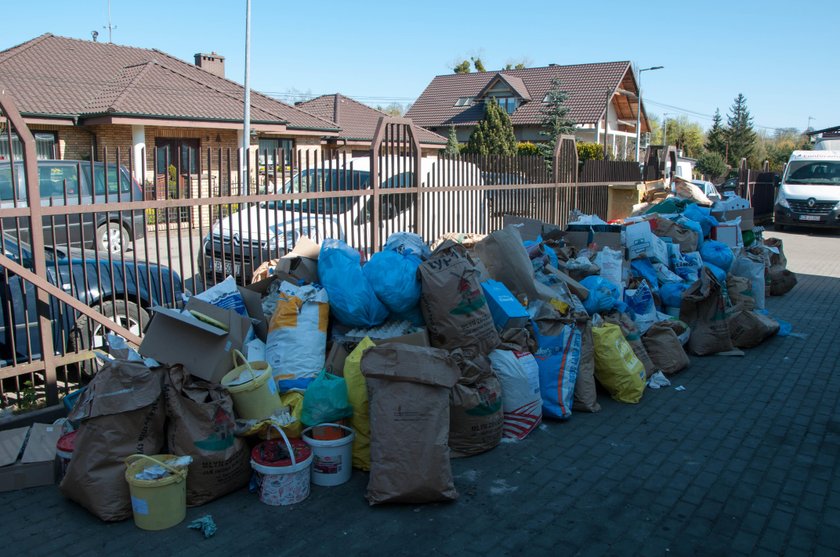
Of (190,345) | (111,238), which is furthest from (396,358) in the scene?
(111,238)

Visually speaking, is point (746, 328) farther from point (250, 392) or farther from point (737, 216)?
point (250, 392)

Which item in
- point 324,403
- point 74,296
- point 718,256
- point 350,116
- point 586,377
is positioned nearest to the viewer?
point 324,403

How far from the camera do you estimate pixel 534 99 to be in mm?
42281

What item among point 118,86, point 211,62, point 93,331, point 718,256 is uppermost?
point 211,62

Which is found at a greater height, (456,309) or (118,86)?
(118,86)

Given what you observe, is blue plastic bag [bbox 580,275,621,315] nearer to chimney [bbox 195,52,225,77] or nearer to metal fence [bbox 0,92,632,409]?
metal fence [bbox 0,92,632,409]

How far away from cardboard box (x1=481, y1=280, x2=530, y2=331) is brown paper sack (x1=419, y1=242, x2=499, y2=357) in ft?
1.10

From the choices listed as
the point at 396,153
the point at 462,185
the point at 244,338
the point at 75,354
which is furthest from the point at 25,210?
the point at 462,185

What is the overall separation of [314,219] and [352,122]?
87.2ft

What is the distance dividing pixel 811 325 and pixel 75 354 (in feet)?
26.8

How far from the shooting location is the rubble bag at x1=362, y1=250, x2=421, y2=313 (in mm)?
4859

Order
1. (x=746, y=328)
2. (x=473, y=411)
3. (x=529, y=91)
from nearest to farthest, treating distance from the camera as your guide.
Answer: (x=473, y=411)
(x=746, y=328)
(x=529, y=91)

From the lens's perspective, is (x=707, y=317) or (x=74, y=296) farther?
(x=707, y=317)

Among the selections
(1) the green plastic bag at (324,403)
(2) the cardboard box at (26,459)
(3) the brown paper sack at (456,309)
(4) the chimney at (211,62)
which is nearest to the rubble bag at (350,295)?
(3) the brown paper sack at (456,309)
